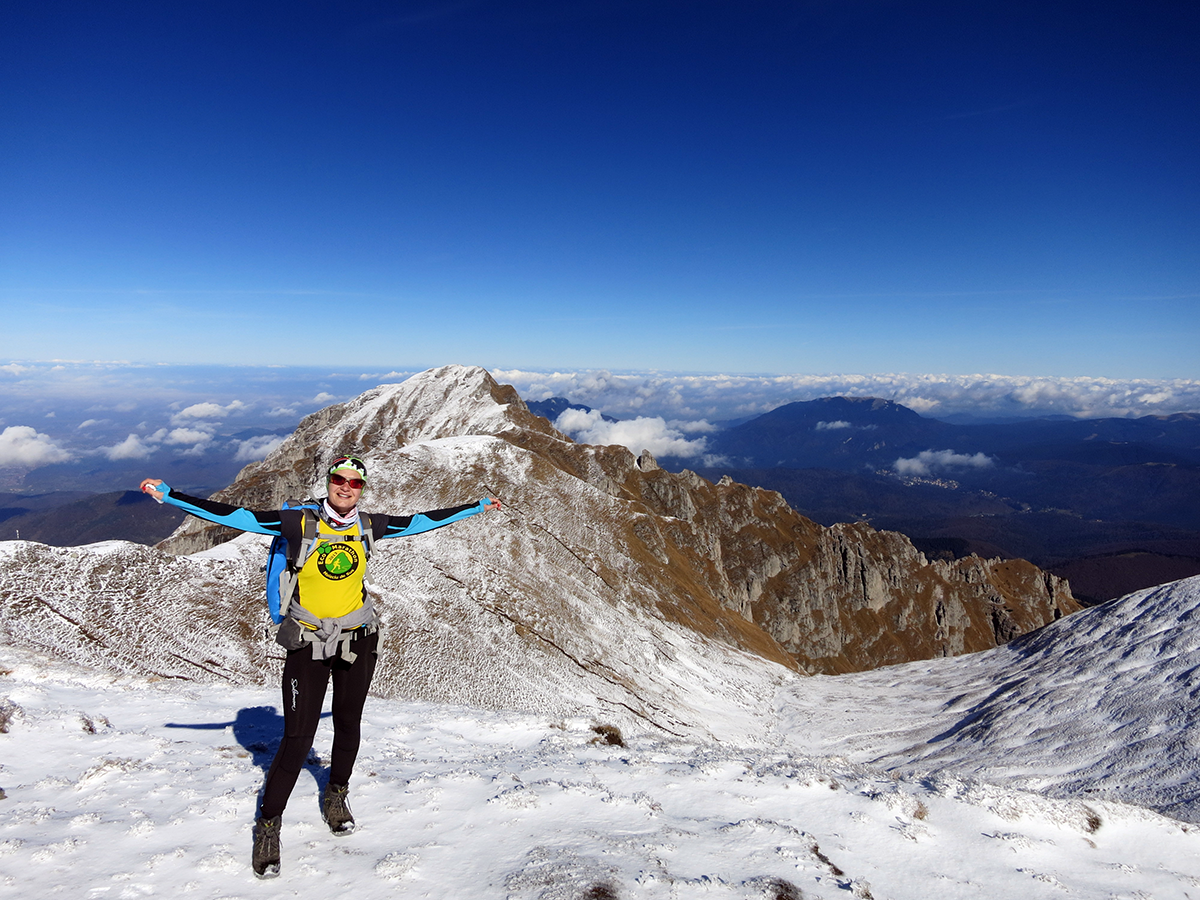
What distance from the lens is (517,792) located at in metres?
11.1

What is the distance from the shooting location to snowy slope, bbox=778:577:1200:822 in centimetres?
3034

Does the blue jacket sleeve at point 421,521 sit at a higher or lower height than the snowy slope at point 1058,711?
higher

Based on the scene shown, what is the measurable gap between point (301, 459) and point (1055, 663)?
501ft

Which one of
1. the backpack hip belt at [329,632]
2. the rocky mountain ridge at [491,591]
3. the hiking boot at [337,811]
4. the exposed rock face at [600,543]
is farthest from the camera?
the exposed rock face at [600,543]

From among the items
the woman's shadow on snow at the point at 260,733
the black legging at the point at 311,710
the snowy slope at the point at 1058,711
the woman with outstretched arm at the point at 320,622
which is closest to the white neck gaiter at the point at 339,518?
the woman with outstretched arm at the point at 320,622

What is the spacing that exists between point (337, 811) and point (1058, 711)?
181 feet

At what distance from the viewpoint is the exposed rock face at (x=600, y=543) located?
223ft

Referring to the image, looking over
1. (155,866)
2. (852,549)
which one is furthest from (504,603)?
(852,549)

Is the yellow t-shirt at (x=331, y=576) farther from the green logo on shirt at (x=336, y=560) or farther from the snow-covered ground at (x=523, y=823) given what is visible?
the snow-covered ground at (x=523, y=823)

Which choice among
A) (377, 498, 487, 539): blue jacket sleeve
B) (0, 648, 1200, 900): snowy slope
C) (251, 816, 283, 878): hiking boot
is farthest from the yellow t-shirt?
(0, 648, 1200, 900): snowy slope

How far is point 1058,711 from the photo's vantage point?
42.9 metres

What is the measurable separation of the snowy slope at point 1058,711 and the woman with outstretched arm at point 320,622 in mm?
23651

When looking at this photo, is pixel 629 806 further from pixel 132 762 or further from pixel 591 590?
pixel 591 590

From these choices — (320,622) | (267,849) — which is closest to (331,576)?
(320,622)
